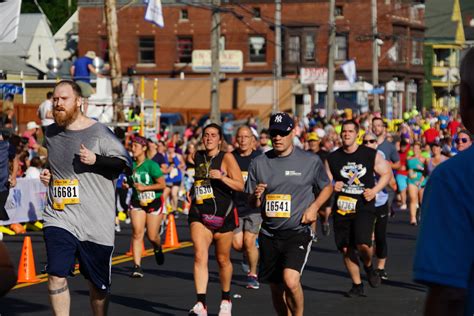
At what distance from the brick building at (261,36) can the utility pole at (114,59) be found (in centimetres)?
3685

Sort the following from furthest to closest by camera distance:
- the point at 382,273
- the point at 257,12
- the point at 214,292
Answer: the point at 257,12, the point at 382,273, the point at 214,292

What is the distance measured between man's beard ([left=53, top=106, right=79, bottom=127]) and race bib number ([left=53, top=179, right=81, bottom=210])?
44cm

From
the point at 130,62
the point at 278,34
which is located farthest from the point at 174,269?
the point at 130,62

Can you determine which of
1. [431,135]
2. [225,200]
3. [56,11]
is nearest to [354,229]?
[225,200]

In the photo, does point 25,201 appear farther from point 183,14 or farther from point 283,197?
point 183,14

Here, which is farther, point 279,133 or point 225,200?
point 225,200

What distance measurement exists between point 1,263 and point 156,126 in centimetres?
2740

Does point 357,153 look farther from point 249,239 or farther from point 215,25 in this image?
point 215,25

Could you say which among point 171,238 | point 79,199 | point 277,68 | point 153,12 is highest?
point 153,12

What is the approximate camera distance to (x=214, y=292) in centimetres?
1405

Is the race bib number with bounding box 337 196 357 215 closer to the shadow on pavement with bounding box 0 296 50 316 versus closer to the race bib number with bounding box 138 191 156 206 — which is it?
the race bib number with bounding box 138 191 156 206

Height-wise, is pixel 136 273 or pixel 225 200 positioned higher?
pixel 225 200

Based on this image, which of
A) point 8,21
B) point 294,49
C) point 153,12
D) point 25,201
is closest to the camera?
point 8,21

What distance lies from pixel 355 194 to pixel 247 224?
1629 millimetres
